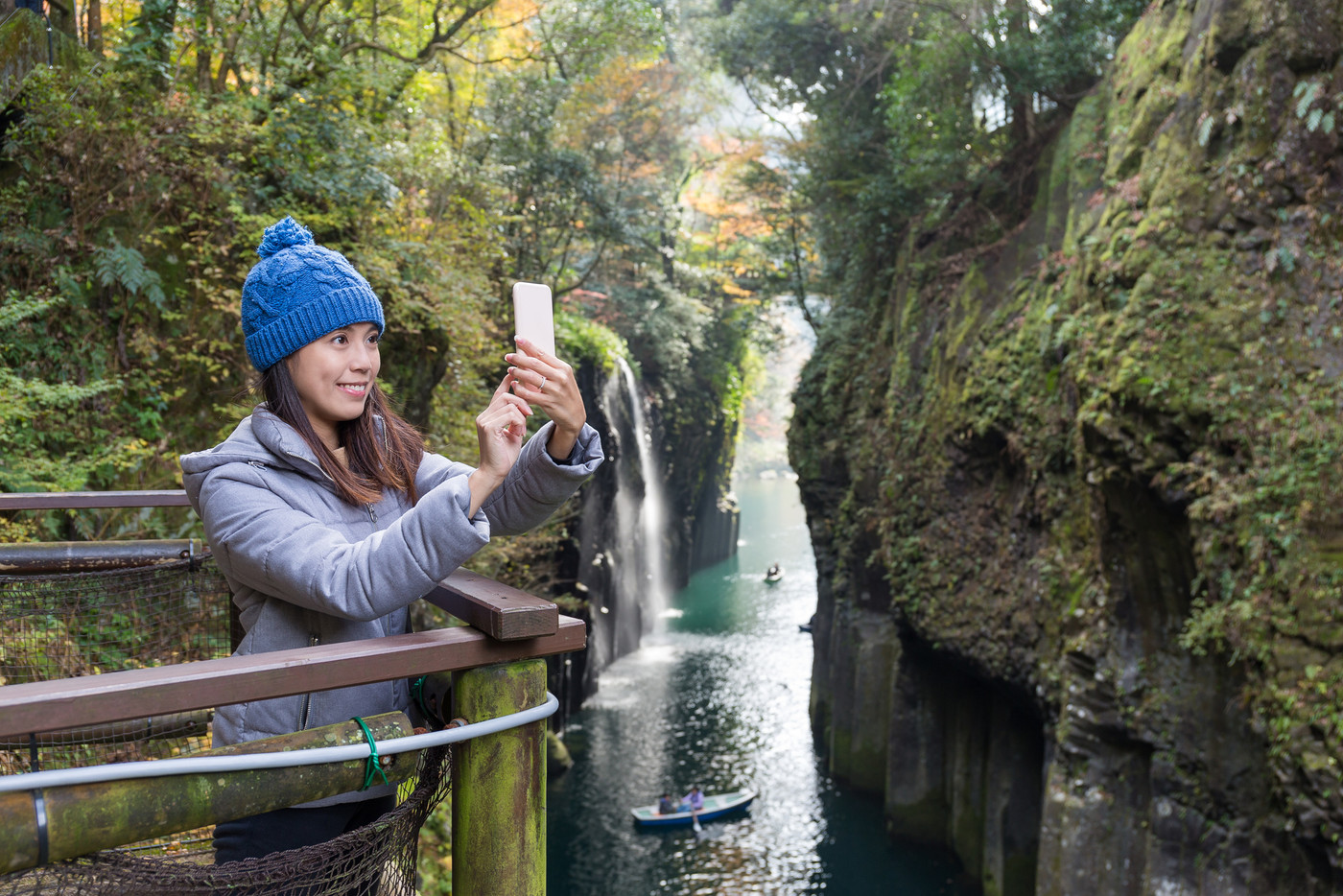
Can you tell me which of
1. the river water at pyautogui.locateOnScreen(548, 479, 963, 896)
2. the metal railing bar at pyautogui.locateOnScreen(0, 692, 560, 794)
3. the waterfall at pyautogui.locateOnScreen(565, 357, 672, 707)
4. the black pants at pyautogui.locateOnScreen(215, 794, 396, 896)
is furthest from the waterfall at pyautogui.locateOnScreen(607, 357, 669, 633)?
the metal railing bar at pyautogui.locateOnScreen(0, 692, 560, 794)

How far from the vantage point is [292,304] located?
197 centimetres

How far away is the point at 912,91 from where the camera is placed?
13.2 metres

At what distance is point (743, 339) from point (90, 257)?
23213mm

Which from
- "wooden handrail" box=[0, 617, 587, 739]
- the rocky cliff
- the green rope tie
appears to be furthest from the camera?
the rocky cliff

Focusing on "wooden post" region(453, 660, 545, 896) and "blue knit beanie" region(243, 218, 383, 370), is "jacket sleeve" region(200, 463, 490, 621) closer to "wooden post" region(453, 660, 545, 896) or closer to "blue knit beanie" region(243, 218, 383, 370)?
"wooden post" region(453, 660, 545, 896)

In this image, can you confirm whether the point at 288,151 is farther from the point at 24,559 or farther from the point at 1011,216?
the point at 1011,216

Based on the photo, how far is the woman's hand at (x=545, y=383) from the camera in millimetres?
1832

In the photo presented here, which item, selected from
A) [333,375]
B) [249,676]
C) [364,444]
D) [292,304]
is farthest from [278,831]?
[292,304]

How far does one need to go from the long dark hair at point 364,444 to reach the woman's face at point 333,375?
30 mm

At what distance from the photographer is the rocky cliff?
21.0ft

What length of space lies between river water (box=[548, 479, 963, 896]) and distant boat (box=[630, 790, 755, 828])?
0.15 meters

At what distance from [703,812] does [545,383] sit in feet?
44.4

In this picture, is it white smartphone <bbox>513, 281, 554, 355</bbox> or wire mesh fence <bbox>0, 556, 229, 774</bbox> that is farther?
wire mesh fence <bbox>0, 556, 229, 774</bbox>

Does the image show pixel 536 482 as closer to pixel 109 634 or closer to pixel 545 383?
pixel 545 383
